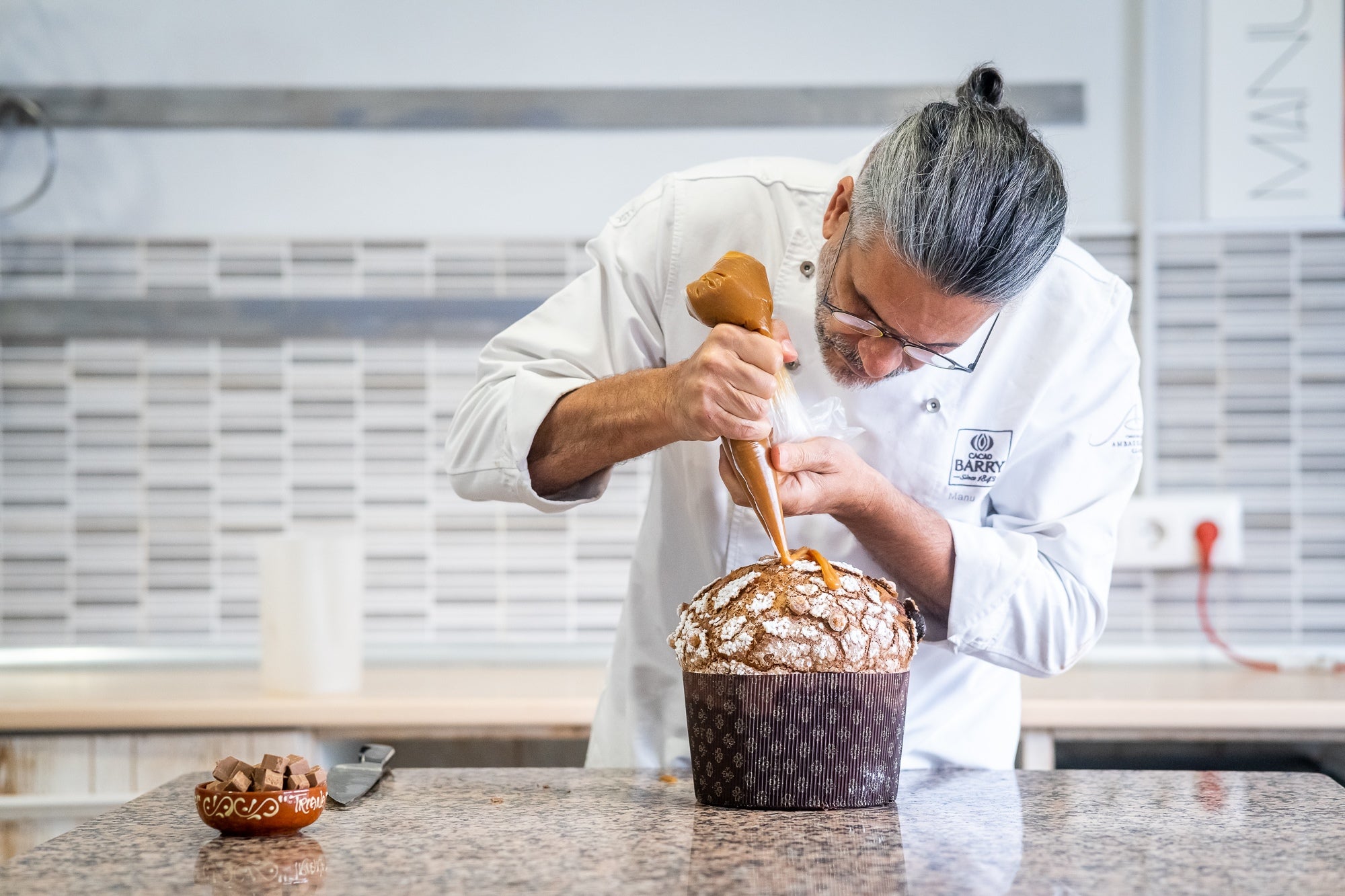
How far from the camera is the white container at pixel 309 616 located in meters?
1.92

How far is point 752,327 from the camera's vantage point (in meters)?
1.06

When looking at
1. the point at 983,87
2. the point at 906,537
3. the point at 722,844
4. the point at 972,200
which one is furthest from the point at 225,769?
the point at 983,87

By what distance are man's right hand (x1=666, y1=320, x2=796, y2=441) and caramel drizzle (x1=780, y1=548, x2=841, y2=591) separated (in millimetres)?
114

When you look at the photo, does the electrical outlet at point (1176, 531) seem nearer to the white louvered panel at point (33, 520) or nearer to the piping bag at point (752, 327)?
the piping bag at point (752, 327)

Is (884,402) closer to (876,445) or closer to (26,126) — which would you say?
(876,445)

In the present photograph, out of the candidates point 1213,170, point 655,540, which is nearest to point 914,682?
point 655,540

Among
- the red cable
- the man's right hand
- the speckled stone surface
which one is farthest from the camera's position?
the red cable

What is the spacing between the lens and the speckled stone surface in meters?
0.80

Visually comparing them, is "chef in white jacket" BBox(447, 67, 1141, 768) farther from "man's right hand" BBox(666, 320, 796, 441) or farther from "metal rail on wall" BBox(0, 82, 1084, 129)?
"metal rail on wall" BBox(0, 82, 1084, 129)

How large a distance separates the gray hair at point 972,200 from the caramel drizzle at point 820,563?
0.28 meters

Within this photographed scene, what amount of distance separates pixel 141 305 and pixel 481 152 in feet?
2.44

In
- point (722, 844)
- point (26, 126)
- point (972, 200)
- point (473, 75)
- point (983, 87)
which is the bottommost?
point (722, 844)

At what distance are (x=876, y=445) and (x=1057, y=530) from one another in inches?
8.6

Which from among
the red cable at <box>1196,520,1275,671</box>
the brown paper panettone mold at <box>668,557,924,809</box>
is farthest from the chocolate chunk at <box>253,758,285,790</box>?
the red cable at <box>1196,520,1275,671</box>
